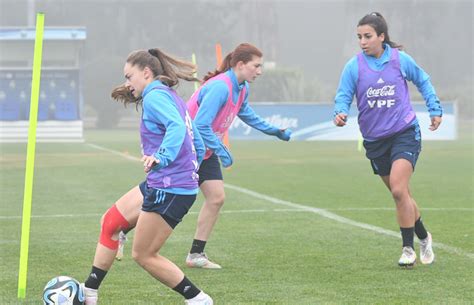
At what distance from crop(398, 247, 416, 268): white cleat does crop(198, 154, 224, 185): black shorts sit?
5.68 ft

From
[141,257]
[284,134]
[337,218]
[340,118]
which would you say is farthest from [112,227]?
[337,218]

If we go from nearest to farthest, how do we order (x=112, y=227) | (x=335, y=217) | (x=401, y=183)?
(x=112, y=227) < (x=401, y=183) < (x=335, y=217)

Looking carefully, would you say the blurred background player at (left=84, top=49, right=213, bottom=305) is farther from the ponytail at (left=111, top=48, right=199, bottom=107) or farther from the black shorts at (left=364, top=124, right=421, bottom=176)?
the black shorts at (left=364, top=124, right=421, bottom=176)

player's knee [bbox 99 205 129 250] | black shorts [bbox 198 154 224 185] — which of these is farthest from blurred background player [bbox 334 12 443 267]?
player's knee [bbox 99 205 129 250]

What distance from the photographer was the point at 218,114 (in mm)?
9211

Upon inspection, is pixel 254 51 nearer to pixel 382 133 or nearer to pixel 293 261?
pixel 382 133

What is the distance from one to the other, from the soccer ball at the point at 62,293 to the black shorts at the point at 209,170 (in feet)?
8.14

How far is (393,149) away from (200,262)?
6.28 ft

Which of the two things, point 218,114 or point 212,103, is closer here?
point 212,103

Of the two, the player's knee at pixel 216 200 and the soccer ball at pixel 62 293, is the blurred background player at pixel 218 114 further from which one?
the soccer ball at pixel 62 293

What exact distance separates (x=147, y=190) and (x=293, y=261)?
9.70 ft

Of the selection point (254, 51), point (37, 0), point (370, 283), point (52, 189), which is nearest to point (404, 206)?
point (370, 283)

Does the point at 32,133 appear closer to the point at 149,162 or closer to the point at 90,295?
the point at 90,295

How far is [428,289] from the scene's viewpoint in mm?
7941
